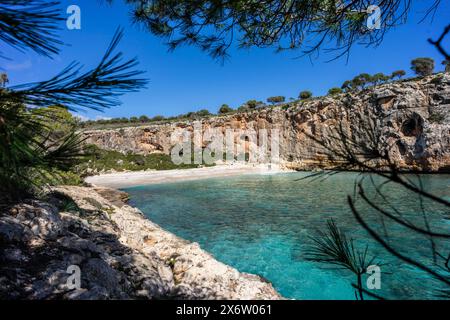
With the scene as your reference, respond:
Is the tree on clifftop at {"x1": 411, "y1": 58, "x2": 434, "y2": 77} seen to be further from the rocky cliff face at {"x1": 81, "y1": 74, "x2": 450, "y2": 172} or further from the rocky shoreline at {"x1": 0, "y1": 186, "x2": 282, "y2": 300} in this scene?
the rocky shoreline at {"x1": 0, "y1": 186, "x2": 282, "y2": 300}

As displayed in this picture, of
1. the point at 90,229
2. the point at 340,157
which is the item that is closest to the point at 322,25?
the point at 340,157

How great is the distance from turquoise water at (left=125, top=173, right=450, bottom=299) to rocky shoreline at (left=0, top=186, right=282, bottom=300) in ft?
4.39

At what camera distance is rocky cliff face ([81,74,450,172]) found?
21078 millimetres

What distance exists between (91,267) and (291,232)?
19.0 ft

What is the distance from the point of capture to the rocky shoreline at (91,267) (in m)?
2.49

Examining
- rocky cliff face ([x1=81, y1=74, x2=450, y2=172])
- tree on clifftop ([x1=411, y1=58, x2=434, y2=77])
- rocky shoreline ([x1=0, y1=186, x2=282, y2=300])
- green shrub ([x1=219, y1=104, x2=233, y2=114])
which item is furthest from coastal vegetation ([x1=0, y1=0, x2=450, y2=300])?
green shrub ([x1=219, y1=104, x2=233, y2=114])

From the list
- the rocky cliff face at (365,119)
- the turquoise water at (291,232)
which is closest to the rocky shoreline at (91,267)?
the turquoise water at (291,232)

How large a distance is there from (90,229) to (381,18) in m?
5.15

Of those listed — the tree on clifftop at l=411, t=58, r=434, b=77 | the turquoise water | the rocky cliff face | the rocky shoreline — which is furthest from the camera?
the tree on clifftop at l=411, t=58, r=434, b=77

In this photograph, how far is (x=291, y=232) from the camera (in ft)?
24.6

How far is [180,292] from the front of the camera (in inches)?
134

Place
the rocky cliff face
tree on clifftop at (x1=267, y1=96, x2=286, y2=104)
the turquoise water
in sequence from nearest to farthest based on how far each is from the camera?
the turquoise water
the rocky cliff face
tree on clifftop at (x1=267, y1=96, x2=286, y2=104)

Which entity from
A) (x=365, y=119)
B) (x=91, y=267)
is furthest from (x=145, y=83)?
(x=365, y=119)

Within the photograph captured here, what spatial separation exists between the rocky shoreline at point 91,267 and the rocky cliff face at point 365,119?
929cm
